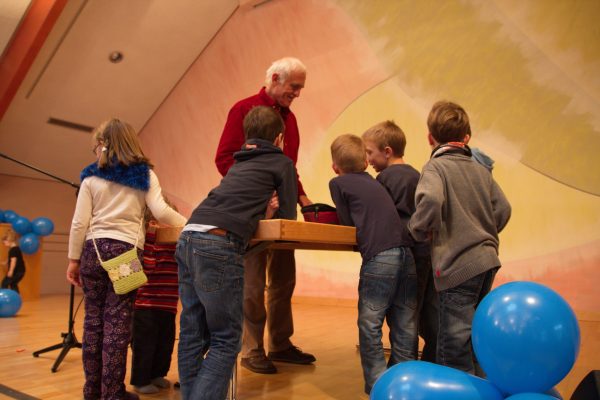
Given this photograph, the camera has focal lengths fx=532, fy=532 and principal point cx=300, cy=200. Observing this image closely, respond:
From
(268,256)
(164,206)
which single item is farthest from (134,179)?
(268,256)

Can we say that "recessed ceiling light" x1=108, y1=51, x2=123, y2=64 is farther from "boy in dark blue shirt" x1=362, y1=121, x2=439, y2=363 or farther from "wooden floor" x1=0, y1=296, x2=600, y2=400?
"boy in dark blue shirt" x1=362, y1=121, x2=439, y2=363

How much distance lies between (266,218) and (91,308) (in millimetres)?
872

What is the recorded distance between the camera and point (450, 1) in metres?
6.05

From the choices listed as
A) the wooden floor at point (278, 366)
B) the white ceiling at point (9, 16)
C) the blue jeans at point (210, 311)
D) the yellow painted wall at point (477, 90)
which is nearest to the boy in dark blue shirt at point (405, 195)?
the wooden floor at point (278, 366)

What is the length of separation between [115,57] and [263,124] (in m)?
6.26

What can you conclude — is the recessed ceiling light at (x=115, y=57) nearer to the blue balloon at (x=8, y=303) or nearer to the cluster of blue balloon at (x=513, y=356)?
the blue balloon at (x=8, y=303)

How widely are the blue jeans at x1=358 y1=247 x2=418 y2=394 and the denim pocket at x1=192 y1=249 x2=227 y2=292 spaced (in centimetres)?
62

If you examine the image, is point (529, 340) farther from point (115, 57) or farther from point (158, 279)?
point (115, 57)

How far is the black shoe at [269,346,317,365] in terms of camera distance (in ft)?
9.74

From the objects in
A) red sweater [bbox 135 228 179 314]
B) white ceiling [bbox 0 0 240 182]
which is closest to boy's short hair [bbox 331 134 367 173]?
red sweater [bbox 135 228 179 314]

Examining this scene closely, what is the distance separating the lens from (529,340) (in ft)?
4.33

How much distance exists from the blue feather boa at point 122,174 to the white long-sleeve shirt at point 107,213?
23 millimetres

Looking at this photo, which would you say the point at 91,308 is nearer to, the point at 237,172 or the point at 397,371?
the point at 237,172

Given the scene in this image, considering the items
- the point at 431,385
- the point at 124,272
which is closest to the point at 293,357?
the point at 124,272
